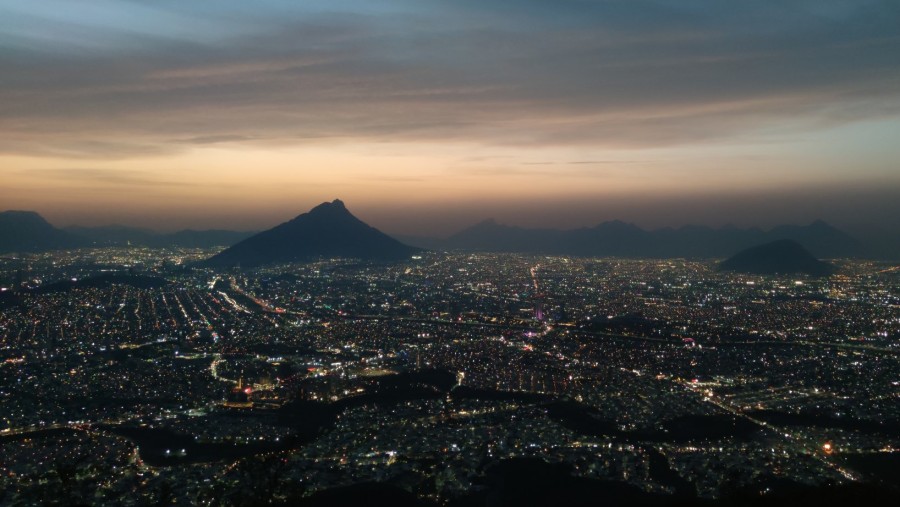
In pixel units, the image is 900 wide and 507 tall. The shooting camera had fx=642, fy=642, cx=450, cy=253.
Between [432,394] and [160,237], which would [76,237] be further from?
[432,394]

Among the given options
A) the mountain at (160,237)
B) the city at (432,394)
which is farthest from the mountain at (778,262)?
the mountain at (160,237)

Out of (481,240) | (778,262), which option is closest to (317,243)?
(481,240)

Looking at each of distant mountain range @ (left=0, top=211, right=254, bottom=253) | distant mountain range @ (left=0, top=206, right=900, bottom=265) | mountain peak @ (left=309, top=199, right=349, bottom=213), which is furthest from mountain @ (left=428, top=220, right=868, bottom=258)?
distant mountain range @ (left=0, top=211, right=254, bottom=253)

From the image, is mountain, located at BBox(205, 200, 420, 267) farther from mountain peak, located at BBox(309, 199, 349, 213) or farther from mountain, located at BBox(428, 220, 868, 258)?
mountain, located at BBox(428, 220, 868, 258)

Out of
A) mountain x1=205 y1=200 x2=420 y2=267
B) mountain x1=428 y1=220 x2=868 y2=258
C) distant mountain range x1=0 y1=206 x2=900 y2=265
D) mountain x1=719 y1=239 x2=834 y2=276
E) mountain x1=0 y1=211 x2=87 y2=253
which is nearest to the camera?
mountain x1=719 y1=239 x2=834 y2=276

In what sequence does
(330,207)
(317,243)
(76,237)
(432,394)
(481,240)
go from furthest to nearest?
(481,240) < (76,237) < (330,207) < (317,243) < (432,394)

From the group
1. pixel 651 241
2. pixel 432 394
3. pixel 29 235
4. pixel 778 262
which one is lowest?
pixel 432 394
